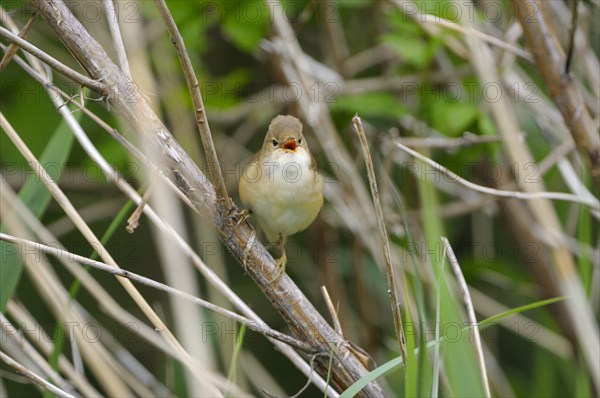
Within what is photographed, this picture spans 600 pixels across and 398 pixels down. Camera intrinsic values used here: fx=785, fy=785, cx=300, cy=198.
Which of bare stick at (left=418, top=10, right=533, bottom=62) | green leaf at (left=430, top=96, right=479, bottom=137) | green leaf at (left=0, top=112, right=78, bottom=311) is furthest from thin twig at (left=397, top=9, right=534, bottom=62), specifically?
green leaf at (left=0, top=112, right=78, bottom=311)

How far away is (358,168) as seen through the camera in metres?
3.50

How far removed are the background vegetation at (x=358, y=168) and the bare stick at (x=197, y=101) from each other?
0.51 meters

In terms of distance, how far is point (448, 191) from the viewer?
361cm

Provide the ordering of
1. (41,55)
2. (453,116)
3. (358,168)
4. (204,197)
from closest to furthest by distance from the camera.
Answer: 1. (41,55)
2. (204,197)
3. (453,116)
4. (358,168)

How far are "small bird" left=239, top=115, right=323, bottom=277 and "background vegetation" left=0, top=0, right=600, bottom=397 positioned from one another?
213 millimetres

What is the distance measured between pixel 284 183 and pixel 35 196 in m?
0.79

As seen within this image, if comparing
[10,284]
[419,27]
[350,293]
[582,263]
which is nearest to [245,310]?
[10,284]

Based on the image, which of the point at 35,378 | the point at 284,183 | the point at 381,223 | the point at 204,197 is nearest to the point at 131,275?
the point at 204,197

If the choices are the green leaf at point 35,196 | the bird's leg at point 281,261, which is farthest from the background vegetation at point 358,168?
the bird's leg at point 281,261

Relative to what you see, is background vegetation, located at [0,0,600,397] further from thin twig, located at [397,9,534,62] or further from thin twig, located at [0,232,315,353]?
thin twig, located at [0,232,315,353]

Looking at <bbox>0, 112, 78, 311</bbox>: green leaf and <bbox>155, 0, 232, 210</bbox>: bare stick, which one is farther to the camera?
<bbox>0, 112, 78, 311</bbox>: green leaf

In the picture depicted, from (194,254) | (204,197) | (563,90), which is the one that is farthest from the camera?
(563,90)

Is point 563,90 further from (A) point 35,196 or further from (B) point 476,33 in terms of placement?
(A) point 35,196

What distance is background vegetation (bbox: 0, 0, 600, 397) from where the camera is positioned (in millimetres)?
2506
